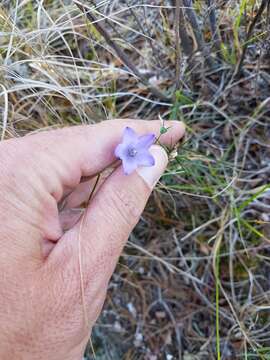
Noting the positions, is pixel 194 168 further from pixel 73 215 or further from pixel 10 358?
pixel 10 358

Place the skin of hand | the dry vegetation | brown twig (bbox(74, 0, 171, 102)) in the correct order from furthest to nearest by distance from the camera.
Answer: the dry vegetation
brown twig (bbox(74, 0, 171, 102))
the skin of hand

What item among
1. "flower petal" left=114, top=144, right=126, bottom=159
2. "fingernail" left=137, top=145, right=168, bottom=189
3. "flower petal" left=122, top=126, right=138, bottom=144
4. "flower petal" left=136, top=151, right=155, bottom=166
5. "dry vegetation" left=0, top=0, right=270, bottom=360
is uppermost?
"flower petal" left=122, top=126, right=138, bottom=144

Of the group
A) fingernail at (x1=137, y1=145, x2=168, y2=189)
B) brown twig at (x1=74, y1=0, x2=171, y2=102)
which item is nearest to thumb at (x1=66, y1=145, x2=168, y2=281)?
fingernail at (x1=137, y1=145, x2=168, y2=189)

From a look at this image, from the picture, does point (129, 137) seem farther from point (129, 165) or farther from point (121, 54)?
point (121, 54)

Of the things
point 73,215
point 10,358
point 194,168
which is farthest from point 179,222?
point 10,358

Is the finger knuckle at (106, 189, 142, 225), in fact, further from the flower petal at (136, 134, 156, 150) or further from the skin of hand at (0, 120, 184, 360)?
the flower petal at (136, 134, 156, 150)

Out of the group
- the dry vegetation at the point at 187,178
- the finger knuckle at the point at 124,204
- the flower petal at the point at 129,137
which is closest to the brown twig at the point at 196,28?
the dry vegetation at the point at 187,178

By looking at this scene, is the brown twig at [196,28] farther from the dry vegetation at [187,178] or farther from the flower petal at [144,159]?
the flower petal at [144,159]

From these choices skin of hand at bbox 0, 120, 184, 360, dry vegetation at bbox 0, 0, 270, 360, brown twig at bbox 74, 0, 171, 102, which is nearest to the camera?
skin of hand at bbox 0, 120, 184, 360
